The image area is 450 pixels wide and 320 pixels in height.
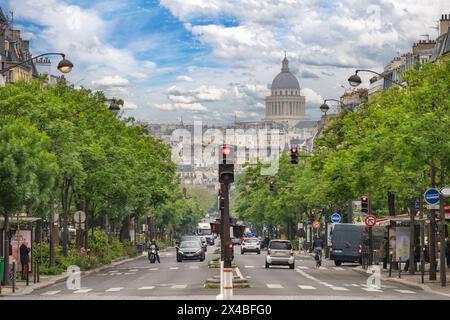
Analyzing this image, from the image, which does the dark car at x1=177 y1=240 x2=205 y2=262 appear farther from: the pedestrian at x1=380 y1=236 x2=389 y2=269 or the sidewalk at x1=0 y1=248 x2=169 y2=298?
the sidewalk at x1=0 y1=248 x2=169 y2=298

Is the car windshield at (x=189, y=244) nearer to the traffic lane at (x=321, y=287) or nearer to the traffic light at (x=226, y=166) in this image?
the traffic lane at (x=321, y=287)

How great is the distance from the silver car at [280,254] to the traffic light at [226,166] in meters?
36.7

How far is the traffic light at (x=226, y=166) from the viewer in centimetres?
3725

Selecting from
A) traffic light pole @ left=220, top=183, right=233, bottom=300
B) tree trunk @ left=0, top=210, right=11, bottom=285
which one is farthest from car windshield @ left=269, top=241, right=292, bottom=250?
traffic light pole @ left=220, top=183, right=233, bottom=300

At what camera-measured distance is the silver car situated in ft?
244

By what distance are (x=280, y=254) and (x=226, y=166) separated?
37.7m

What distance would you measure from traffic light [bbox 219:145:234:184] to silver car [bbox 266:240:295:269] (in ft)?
120

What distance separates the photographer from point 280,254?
74688 millimetres

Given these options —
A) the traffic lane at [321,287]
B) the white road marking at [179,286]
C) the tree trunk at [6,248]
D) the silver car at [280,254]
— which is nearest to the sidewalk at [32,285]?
the tree trunk at [6,248]
